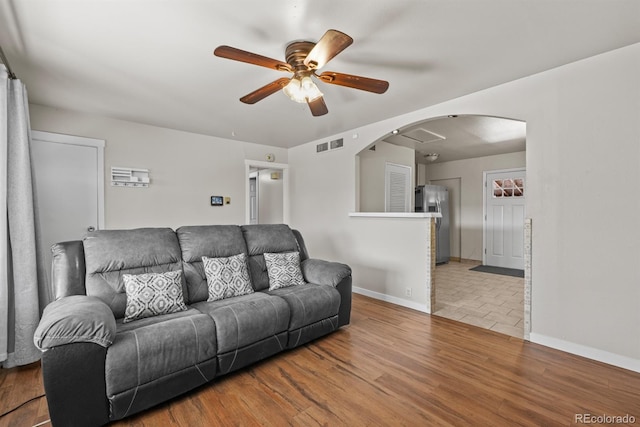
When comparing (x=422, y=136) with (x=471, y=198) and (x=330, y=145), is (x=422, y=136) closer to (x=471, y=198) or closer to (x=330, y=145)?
(x=330, y=145)

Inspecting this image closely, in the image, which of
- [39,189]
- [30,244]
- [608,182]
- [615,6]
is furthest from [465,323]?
[39,189]

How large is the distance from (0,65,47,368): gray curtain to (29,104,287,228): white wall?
4.12ft

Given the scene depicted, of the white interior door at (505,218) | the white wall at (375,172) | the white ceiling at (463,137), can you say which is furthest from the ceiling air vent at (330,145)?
the white interior door at (505,218)

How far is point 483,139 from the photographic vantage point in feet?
16.4

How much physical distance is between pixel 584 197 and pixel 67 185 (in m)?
5.27

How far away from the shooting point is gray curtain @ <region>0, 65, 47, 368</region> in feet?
7.41

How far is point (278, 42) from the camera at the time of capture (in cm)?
211

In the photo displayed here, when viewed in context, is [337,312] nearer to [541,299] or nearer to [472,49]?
[541,299]

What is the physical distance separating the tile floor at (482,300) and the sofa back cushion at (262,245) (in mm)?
1941

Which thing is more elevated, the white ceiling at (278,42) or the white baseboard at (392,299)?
the white ceiling at (278,42)

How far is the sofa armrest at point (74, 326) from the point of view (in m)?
1.50

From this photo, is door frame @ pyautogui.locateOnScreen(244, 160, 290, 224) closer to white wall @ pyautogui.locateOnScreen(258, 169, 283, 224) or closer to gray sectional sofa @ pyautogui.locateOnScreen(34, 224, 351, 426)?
white wall @ pyautogui.locateOnScreen(258, 169, 283, 224)

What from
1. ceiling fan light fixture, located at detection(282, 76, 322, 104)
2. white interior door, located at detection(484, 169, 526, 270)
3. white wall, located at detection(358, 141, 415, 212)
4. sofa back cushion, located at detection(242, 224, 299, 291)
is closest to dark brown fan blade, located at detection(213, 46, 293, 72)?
ceiling fan light fixture, located at detection(282, 76, 322, 104)
